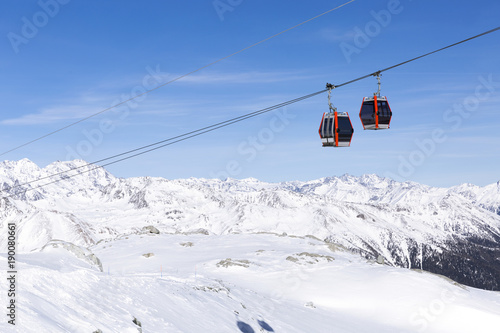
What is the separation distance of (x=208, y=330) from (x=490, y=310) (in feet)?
106

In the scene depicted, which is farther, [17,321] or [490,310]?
[490,310]

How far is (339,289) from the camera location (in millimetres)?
47031

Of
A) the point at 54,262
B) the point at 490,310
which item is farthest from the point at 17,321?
the point at 490,310

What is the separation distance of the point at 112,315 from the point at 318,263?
136 ft

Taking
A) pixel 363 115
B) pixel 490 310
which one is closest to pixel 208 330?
pixel 363 115

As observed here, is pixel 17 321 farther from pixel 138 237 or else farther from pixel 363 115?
pixel 138 237

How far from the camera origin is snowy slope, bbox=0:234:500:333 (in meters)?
19.5

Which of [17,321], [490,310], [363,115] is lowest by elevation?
[490,310]

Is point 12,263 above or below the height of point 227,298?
above

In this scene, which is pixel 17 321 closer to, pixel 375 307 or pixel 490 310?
pixel 375 307

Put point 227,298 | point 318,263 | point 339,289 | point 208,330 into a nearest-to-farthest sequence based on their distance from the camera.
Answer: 1. point 208,330
2. point 227,298
3. point 339,289
4. point 318,263

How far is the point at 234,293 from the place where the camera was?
118ft

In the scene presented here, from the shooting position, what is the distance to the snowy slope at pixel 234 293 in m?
19.5

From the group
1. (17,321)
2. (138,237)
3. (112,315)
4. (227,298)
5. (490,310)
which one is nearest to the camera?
(17,321)
